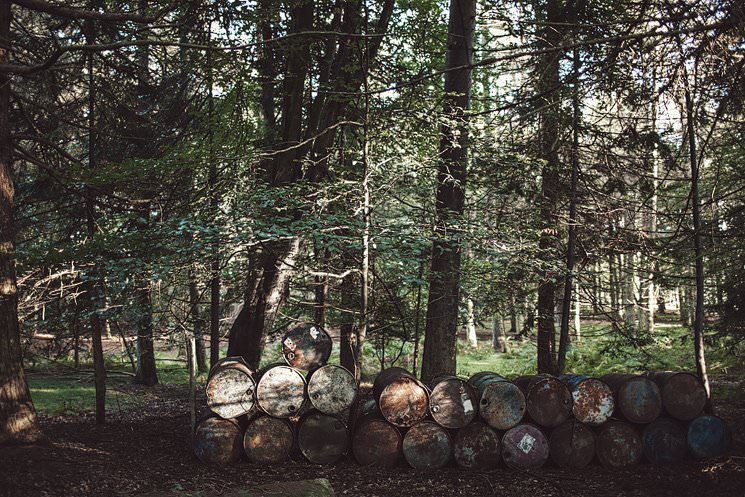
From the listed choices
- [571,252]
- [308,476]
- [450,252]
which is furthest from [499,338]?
[308,476]

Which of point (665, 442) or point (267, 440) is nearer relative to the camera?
point (665, 442)

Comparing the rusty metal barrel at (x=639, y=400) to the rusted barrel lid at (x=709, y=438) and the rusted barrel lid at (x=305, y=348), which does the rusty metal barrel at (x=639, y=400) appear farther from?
the rusted barrel lid at (x=305, y=348)

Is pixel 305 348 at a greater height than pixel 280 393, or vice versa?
pixel 305 348

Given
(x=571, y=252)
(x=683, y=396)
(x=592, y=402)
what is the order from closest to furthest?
(x=683, y=396)
(x=592, y=402)
(x=571, y=252)

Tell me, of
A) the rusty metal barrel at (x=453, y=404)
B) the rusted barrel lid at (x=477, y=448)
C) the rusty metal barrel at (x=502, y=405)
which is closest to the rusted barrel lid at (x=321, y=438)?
the rusty metal barrel at (x=453, y=404)

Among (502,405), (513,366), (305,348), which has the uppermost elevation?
(305,348)

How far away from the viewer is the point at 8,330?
628 centimetres

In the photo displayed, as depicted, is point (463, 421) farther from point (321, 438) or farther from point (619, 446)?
point (619, 446)

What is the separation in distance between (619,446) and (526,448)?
3.70ft

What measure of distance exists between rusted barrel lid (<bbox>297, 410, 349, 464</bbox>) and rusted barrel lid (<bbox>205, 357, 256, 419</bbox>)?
2.43 ft

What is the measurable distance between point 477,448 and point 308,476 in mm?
2060

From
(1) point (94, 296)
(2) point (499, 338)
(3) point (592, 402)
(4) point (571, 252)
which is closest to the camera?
(3) point (592, 402)

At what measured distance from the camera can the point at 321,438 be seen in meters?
6.96

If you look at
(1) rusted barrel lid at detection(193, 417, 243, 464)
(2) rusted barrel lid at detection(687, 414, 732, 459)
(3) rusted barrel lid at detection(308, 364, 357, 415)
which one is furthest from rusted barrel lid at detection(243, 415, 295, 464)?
(2) rusted barrel lid at detection(687, 414, 732, 459)
